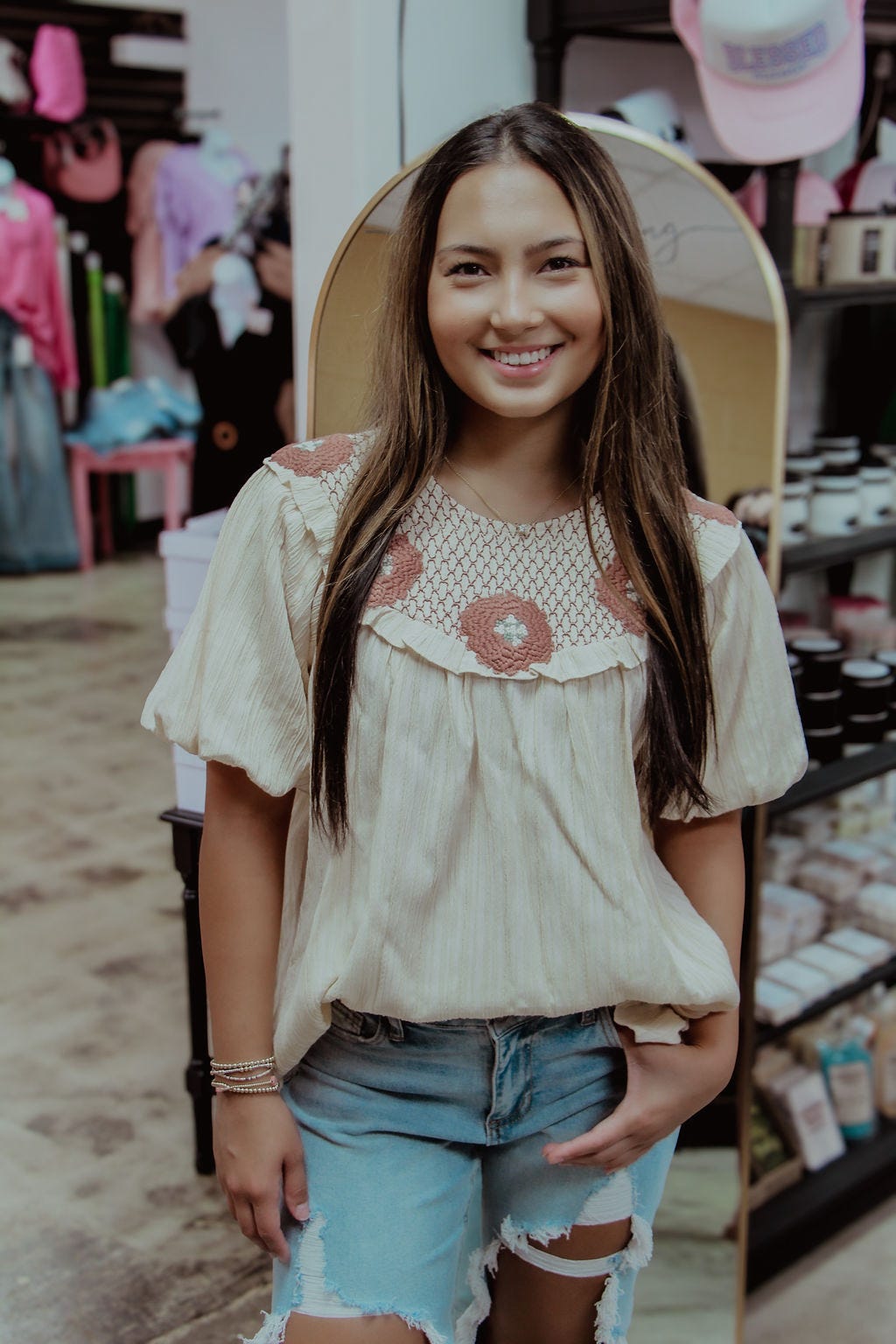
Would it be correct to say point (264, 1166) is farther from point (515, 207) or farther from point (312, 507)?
point (515, 207)

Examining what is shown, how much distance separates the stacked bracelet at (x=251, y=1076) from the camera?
117cm

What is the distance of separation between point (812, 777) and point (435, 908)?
1.24 metres

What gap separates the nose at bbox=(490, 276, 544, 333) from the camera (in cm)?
109

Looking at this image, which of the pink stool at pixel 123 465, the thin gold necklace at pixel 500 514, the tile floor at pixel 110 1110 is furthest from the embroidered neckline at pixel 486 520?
the pink stool at pixel 123 465

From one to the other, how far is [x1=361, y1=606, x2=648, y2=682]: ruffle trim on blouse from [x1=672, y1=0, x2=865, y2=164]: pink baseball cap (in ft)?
3.23

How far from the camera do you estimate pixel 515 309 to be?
109 centimetres

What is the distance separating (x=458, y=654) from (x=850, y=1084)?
1691 millimetres

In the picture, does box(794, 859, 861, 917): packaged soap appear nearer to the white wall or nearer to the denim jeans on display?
the white wall

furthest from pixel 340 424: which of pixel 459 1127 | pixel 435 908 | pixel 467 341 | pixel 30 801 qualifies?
pixel 30 801

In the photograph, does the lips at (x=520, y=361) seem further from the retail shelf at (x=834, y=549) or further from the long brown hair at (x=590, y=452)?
the retail shelf at (x=834, y=549)

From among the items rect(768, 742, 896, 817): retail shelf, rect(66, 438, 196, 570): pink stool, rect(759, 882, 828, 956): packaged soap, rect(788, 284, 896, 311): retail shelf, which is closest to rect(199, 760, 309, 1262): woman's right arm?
rect(768, 742, 896, 817): retail shelf

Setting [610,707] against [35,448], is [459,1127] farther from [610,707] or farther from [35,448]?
[35,448]

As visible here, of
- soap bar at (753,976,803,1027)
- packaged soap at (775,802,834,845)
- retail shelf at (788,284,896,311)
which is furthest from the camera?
packaged soap at (775,802,834,845)

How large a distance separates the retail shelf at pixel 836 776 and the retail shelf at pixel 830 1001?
306mm
